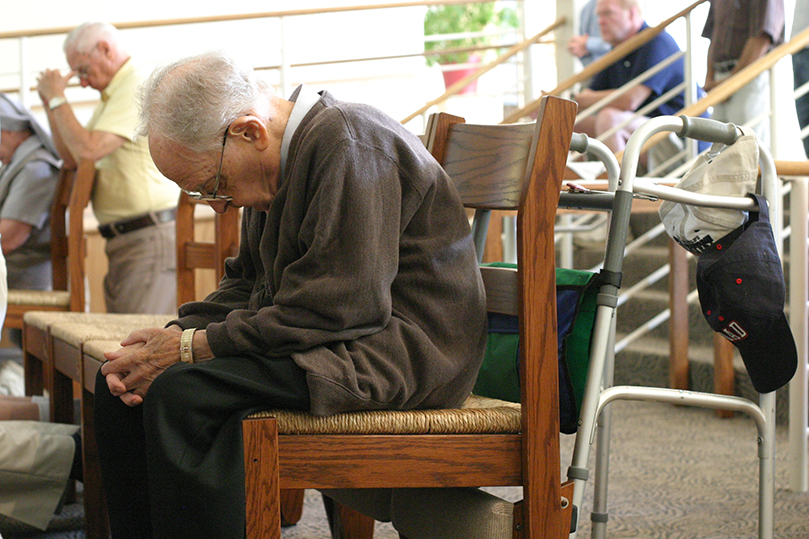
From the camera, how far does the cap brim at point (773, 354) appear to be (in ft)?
4.25

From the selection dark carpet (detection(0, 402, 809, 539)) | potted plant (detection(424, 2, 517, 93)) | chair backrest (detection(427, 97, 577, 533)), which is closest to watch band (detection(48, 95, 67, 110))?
dark carpet (detection(0, 402, 809, 539))

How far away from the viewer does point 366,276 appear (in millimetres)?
1043

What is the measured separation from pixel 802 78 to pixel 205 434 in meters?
2.65

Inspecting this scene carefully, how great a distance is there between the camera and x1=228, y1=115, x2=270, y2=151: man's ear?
1.14 m

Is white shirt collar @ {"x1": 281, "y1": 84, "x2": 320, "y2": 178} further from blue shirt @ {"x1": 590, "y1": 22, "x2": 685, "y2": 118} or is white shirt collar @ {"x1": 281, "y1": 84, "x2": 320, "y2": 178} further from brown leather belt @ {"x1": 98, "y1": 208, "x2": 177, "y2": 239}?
blue shirt @ {"x1": 590, "y1": 22, "x2": 685, "y2": 118}

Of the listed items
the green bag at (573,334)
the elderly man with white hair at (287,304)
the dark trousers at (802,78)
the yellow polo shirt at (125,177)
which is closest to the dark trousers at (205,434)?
the elderly man with white hair at (287,304)

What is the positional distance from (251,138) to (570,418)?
24.2 inches

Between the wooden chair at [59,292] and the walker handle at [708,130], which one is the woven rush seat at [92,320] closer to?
the wooden chair at [59,292]

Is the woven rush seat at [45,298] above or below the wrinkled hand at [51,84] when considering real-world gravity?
below

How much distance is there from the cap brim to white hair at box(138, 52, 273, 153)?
817 mm

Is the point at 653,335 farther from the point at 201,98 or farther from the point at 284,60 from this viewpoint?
the point at 201,98

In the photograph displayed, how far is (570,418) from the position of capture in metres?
1.25

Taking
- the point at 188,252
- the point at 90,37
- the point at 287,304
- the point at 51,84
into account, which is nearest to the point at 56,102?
the point at 51,84

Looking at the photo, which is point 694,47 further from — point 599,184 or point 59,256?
point 59,256
